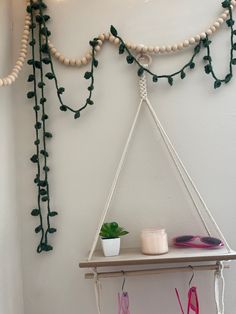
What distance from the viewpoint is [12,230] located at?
93cm

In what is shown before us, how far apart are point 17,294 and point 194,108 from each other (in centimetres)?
63

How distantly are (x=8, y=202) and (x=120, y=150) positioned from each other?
299 mm

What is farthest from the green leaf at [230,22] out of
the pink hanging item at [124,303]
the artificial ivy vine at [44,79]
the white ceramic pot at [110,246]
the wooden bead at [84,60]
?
the pink hanging item at [124,303]

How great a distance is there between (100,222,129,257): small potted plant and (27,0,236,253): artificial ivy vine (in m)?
0.14

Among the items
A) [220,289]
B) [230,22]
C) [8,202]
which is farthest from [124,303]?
[230,22]

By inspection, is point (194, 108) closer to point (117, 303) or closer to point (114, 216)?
point (114, 216)

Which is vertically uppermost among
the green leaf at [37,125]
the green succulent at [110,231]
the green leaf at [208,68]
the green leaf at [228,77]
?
the green leaf at [208,68]

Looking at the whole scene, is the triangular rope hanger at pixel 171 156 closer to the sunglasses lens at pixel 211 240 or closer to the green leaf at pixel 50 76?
the sunglasses lens at pixel 211 240

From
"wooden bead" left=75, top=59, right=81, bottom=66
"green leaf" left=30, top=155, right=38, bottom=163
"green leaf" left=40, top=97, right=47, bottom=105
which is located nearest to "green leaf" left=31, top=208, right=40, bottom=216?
"green leaf" left=30, top=155, right=38, bottom=163

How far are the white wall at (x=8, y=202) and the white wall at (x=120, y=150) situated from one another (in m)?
0.03

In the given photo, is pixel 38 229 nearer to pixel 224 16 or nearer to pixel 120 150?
pixel 120 150

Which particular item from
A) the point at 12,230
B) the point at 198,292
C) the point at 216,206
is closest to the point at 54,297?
the point at 12,230

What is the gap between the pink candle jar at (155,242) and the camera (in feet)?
2.88

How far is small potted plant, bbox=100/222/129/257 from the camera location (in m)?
0.89
